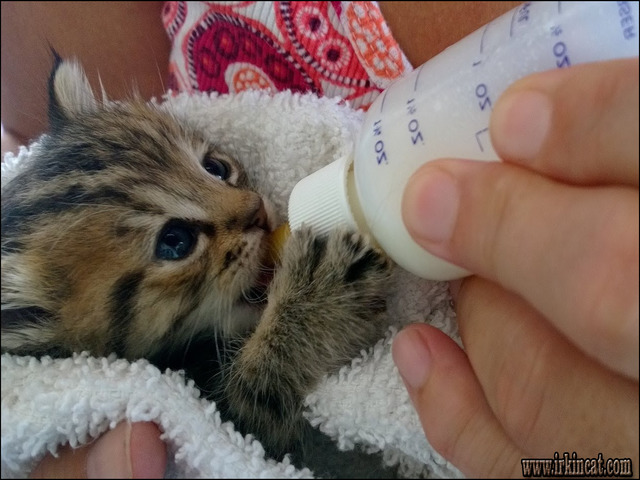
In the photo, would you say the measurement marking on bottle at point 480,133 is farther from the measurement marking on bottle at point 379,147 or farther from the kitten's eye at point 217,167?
the kitten's eye at point 217,167

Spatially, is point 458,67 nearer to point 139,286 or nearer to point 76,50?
point 139,286

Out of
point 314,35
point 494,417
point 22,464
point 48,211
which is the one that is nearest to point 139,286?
point 48,211

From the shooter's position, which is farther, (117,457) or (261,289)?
(261,289)

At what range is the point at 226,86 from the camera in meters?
1.40

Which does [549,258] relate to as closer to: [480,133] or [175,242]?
[480,133]

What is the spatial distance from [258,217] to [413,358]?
0.36 meters

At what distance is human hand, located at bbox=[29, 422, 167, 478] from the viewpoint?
523mm

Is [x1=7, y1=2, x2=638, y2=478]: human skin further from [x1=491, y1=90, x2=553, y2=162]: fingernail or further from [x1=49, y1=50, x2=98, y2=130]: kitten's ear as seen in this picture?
[x1=491, y1=90, x2=553, y2=162]: fingernail

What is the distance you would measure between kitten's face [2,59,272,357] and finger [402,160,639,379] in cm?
39

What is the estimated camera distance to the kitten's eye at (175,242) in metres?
0.84

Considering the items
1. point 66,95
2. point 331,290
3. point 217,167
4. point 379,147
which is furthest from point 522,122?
point 66,95

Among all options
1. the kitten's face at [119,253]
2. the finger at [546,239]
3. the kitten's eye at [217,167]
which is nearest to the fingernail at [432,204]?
the finger at [546,239]

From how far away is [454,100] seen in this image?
548 mm

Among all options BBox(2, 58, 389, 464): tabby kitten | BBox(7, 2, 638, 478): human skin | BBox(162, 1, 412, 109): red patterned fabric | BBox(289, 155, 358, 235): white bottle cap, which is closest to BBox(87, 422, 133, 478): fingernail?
BBox(2, 58, 389, 464): tabby kitten
